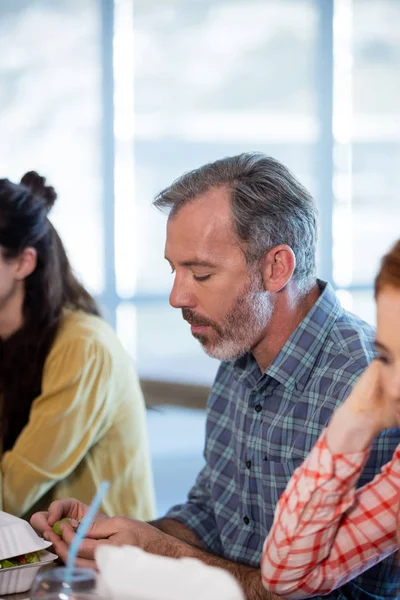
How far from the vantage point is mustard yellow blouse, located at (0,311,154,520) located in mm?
2230

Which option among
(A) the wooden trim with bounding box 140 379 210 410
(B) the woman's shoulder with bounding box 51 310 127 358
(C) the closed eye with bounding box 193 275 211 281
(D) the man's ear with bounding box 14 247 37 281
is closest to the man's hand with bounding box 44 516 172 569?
(C) the closed eye with bounding box 193 275 211 281

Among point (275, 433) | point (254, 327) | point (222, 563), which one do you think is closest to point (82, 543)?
point (222, 563)

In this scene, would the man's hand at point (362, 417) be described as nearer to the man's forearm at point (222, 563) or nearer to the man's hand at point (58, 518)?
the man's forearm at point (222, 563)

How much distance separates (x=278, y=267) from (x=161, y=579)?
3.26 feet

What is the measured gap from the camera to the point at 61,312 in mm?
2447

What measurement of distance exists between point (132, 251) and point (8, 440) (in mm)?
4077

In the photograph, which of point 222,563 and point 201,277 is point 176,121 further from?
point 222,563

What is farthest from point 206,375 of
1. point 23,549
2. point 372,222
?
point 23,549

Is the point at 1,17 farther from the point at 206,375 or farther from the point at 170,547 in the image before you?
the point at 170,547

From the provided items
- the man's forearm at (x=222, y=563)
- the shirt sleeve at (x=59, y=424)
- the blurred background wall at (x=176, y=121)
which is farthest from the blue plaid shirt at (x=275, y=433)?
the blurred background wall at (x=176, y=121)

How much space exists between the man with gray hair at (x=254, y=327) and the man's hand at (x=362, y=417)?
0.36 metres

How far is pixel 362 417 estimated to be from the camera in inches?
51.2

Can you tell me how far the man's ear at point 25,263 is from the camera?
2432 mm

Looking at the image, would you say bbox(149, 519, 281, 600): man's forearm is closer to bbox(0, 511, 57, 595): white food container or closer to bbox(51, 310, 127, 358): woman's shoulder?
bbox(0, 511, 57, 595): white food container
